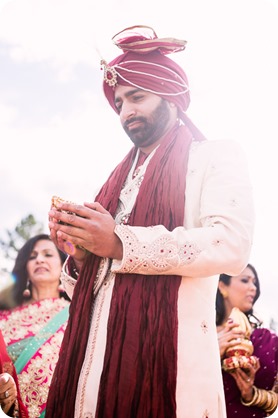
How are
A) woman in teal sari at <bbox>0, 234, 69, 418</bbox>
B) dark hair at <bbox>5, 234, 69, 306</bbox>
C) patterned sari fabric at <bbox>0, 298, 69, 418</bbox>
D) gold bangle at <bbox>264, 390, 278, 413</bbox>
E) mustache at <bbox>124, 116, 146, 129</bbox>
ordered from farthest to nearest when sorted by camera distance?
dark hair at <bbox>5, 234, 69, 306</bbox> → woman in teal sari at <bbox>0, 234, 69, 418</bbox> → patterned sari fabric at <bbox>0, 298, 69, 418</bbox> → gold bangle at <bbox>264, 390, 278, 413</bbox> → mustache at <bbox>124, 116, 146, 129</bbox>

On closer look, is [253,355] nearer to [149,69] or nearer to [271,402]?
[271,402]

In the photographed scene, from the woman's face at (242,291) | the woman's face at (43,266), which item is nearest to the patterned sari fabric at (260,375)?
the woman's face at (242,291)

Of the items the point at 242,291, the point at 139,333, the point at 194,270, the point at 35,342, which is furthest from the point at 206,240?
the point at 35,342

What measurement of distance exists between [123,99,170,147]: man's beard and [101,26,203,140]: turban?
0.15 feet

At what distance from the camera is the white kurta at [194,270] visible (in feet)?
4.43

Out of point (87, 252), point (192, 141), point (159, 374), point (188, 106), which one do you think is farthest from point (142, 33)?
point (159, 374)

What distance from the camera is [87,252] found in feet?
4.96

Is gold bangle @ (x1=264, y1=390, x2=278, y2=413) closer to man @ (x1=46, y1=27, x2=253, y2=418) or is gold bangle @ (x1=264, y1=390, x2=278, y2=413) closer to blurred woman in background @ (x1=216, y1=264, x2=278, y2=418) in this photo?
blurred woman in background @ (x1=216, y1=264, x2=278, y2=418)

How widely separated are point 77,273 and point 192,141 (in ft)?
1.71

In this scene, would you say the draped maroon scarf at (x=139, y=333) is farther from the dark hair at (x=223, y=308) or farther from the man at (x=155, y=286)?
the dark hair at (x=223, y=308)

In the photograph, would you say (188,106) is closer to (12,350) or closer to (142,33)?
(142,33)

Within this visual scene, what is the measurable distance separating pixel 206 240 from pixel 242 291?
69.7 inches

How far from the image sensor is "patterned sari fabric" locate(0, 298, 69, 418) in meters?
2.70

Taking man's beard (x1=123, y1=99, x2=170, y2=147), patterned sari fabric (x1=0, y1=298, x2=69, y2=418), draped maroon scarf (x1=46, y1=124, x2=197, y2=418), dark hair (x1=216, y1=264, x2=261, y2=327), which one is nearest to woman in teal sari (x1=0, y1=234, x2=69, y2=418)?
patterned sari fabric (x1=0, y1=298, x2=69, y2=418)
